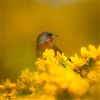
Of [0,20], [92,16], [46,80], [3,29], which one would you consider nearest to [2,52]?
[3,29]

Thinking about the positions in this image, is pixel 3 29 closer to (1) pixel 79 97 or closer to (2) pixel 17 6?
(2) pixel 17 6

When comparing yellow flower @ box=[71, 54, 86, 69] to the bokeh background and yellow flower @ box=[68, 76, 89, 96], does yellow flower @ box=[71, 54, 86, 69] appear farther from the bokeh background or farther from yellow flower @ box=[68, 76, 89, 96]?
the bokeh background

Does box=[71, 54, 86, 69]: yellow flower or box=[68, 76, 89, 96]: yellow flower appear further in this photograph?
box=[71, 54, 86, 69]: yellow flower

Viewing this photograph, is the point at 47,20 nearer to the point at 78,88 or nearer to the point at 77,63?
the point at 77,63

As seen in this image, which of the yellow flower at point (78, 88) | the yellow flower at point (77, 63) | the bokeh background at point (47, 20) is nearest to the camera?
the yellow flower at point (78, 88)

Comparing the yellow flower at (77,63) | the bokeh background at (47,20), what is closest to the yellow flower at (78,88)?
the yellow flower at (77,63)

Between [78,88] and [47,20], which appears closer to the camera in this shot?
[78,88]

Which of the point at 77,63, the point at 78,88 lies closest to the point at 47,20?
the point at 77,63

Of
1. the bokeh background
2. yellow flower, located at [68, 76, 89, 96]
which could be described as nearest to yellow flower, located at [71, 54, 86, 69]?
yellow flower, located at [68, 76, 89, 96]

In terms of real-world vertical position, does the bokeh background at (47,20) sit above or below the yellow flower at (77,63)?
above

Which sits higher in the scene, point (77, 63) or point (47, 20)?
point (47, 20)

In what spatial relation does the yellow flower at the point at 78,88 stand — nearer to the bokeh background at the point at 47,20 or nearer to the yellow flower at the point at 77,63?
the yellow flower at the point at 77,63

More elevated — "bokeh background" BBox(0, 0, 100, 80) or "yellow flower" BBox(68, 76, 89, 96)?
"bokeh background" BBox(0, 0, 100, 80)
